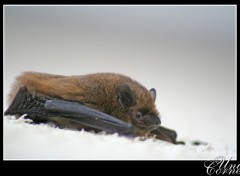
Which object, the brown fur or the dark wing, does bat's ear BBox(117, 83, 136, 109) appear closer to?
the brown fur

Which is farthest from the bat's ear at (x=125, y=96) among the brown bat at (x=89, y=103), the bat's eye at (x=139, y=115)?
the bat's eye at (x=139, y=115)

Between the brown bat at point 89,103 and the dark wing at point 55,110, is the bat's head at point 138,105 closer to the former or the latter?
the brown bat at point 89,103

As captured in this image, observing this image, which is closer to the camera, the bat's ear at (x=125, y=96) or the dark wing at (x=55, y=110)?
the dark wing at (x=55, y=110)

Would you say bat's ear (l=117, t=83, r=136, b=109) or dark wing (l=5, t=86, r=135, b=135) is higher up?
bat's ear (l=117, t=83, r=136, b=109)

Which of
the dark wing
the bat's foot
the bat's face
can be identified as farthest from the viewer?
the bat's face

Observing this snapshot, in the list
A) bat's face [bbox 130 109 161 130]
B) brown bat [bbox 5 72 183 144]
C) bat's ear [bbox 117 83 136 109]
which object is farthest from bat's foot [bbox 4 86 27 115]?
bat's face [bbox 130 109 161 130]
